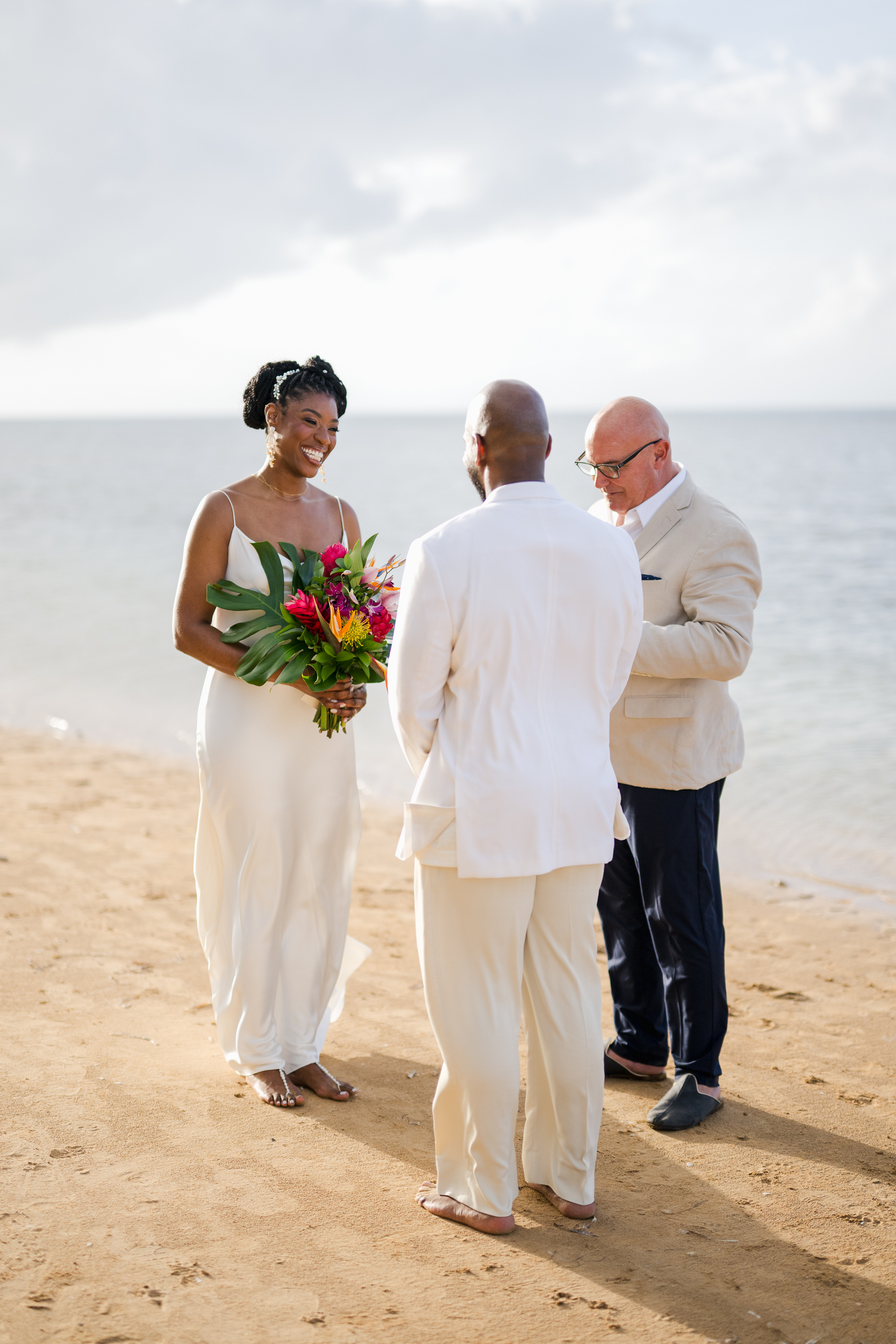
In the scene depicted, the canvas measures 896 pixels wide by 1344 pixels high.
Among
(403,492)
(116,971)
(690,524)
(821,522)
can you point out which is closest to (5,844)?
(116,971)

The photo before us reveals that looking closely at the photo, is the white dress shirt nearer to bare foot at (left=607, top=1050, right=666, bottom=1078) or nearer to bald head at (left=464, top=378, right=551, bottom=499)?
bald head at (left=464, top=378, right=551, bottom=499)

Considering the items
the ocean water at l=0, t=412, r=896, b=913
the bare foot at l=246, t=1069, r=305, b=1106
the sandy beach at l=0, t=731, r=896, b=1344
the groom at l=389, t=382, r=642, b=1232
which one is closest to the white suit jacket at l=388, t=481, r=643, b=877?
the groom at l=389, t=382, r=642, b=1232

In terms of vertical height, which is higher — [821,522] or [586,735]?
[821,522]

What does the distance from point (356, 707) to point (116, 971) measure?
7.21 ft

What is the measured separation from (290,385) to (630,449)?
1.27 metres

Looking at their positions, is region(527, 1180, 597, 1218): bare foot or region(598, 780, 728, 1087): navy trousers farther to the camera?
region(598, 780, 728, 1087): navy trousers

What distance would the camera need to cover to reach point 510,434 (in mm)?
2920

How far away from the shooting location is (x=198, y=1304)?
2.78 m

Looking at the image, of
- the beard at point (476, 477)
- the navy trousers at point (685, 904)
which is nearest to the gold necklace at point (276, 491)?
the beard at point (476, 477)

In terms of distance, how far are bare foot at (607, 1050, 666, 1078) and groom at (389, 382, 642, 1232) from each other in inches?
45.8

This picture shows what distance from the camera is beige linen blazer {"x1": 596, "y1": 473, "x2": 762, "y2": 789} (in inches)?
149

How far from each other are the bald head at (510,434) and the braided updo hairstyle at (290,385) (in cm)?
125

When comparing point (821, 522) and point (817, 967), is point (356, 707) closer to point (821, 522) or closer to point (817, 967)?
point (817, 967)

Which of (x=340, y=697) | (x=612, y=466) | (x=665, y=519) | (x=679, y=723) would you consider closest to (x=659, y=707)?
(x=679, y=723)
